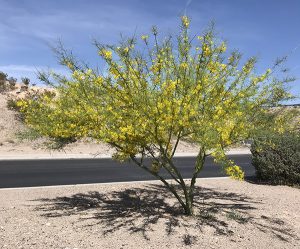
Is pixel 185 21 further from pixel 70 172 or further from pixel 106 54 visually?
pixel 70 172

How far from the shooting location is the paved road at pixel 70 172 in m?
15.7

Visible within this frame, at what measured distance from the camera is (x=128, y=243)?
313 inches

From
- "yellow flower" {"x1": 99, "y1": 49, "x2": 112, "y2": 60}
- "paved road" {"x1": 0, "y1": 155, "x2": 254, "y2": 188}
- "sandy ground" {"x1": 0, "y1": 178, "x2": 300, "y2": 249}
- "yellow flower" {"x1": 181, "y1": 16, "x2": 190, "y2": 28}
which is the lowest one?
"sandy ground" {"x1": 0, "y1": 178, "x2": 300, "y2": 249}

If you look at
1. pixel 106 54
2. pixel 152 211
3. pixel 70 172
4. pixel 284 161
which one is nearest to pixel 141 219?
A: pixel 152 211

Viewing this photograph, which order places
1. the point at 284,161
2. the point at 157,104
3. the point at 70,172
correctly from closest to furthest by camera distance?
the point at 157,104, the point at 284,161, the point at 70,172

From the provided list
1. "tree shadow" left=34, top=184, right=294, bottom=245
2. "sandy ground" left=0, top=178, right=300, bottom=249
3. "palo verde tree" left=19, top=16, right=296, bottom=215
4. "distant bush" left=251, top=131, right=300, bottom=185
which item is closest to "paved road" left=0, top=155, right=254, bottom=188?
"distant bush" left=251, top=131, right=300, bottom=185

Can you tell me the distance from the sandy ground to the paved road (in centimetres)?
246

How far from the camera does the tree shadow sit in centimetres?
904

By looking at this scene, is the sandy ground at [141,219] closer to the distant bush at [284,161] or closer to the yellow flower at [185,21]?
the distant bush at [284,161]

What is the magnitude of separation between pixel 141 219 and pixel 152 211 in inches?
31.5

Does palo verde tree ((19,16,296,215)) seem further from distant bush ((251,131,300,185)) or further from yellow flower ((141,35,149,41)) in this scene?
distant bush ((251,131,300,185))

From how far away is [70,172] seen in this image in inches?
725

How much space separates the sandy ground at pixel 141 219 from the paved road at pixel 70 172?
8.08 feet

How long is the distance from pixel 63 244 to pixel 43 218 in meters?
1.75
